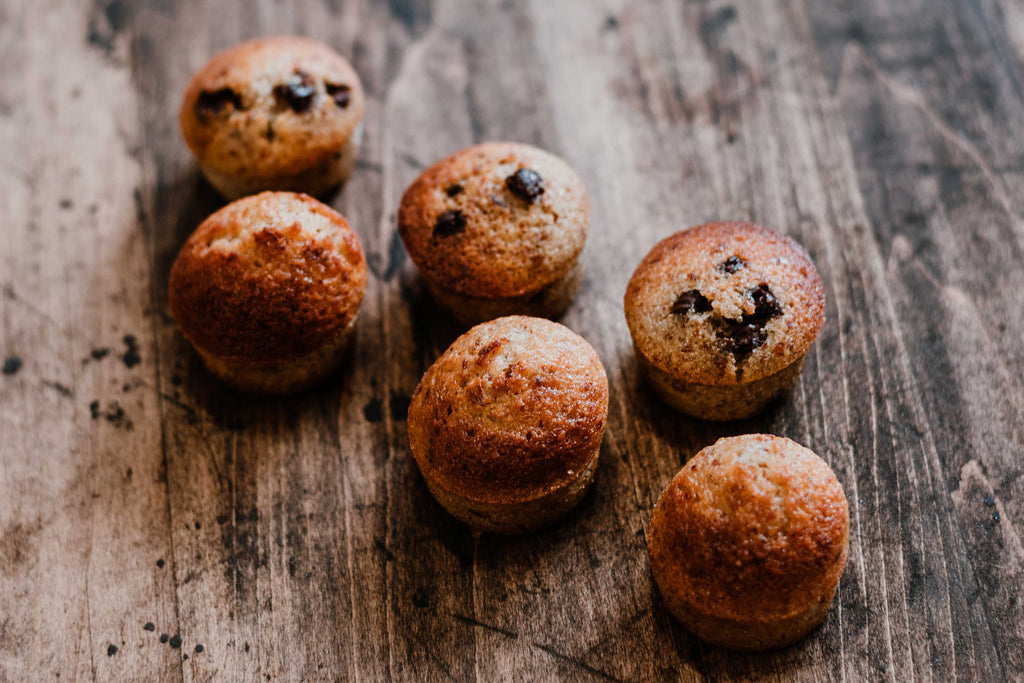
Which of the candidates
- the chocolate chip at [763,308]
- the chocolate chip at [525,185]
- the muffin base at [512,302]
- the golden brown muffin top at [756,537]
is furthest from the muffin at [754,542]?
the chocolate chip at [525,185]

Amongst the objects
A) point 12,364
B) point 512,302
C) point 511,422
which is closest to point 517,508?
point 511,422

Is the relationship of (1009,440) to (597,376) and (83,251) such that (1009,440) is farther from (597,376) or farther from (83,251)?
(83,251)

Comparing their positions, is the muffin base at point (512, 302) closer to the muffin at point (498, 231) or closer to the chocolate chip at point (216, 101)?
the muffin at point (498, 231)

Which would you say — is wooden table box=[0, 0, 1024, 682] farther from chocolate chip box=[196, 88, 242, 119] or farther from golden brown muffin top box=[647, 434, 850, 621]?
chocolate chip box=[196, 88, 242, 119]

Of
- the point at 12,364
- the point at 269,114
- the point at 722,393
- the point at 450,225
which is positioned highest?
the point at 269,114

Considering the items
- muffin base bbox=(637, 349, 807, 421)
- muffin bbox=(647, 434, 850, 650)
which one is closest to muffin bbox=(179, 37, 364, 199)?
muffin base bbox=(637, 349, 807, 421)

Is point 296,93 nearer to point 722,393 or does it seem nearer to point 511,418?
point 511,418
